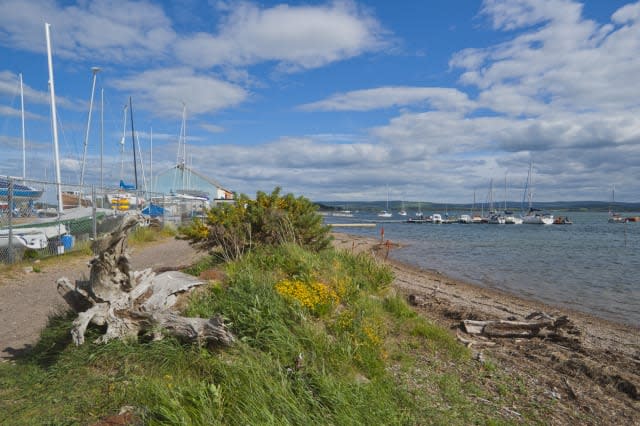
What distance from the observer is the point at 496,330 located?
9.02 m

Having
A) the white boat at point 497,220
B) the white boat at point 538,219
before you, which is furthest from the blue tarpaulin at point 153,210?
the white boat at point 538,219

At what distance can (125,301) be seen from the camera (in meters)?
5.66

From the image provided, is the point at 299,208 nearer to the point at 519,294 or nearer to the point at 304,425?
the point at 304,425

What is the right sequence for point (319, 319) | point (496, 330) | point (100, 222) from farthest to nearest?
point (100, 222), point (496, 330), point (319, 319)

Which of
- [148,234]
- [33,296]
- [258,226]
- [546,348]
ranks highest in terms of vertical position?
[258,226]

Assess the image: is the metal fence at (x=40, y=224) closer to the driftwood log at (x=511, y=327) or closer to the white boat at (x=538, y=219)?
the driftwood log at (x=511, y=327)

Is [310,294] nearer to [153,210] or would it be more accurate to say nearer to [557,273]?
[557,273]

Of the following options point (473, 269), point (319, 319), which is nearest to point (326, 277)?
point (319, 319)

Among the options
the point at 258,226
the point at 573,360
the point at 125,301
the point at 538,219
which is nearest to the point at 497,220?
the point at 538,219

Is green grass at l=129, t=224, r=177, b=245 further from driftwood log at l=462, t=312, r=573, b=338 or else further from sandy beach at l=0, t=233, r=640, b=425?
driftwood log at l=462, t=312, r=573, b=338

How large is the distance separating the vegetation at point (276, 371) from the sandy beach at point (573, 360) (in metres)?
0.54

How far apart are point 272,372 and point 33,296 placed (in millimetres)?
7545

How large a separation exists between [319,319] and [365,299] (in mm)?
1699

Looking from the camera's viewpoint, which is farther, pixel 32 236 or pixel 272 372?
pixel 32 236
